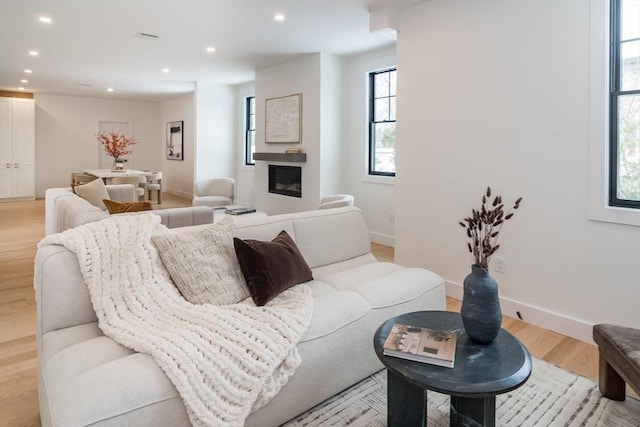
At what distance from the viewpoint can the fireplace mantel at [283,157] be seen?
5.81m

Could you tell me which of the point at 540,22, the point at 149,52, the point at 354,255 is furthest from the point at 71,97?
the point at 540,22

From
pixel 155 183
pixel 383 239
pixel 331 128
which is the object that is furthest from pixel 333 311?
pixel 155 183

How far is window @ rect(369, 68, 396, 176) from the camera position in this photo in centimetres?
531

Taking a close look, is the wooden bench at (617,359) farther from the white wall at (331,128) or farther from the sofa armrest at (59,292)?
the white wall at (331,128)

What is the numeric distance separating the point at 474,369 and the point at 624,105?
213 cm

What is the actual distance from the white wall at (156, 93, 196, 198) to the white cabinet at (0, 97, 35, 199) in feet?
9.70

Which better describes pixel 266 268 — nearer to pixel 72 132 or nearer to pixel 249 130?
pixel 249 130

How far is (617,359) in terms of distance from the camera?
5.84 ft

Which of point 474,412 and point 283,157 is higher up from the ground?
point 283,157

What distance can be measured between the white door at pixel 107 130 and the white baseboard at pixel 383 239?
8.15 metres

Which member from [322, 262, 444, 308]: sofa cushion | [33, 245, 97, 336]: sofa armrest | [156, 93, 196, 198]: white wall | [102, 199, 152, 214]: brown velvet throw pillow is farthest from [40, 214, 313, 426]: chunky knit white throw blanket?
[156, 93, 196, 198]: white wall

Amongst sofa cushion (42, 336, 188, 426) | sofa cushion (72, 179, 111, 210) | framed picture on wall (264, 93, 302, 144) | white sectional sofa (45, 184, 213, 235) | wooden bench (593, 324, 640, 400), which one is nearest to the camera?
sofa cushion (42, 336, 188, 426)

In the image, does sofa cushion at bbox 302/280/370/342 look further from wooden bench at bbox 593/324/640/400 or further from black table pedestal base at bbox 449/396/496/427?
wooden bench at bbox 593/324/640/400

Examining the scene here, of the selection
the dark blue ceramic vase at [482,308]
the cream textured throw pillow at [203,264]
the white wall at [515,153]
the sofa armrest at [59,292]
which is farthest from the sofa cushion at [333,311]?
the white wall at [515,153]
